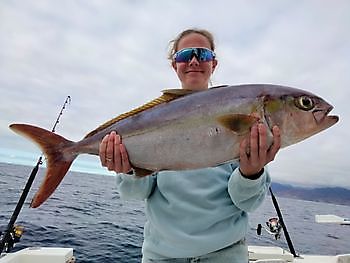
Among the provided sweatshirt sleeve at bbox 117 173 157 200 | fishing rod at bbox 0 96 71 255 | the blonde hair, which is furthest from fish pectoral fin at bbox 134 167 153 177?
fishing rod at bbox 0 96 71 255

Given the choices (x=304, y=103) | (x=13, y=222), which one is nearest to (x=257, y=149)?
(x=304, y=103)

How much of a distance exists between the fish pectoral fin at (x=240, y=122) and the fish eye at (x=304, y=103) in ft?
1.02

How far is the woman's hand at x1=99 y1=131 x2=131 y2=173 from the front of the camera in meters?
2.54

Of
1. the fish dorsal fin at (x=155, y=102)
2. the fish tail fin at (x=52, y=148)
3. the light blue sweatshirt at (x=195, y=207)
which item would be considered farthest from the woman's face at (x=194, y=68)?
the fish tail fin at (x=52, y=148)

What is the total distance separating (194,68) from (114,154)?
0.97 meters

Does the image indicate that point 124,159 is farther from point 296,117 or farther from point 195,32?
point 195,32

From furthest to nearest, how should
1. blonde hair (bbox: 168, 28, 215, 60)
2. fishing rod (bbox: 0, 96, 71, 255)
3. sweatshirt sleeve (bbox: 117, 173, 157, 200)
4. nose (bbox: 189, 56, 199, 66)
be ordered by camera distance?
1. fishing rod (bbox: 0, 96, 71, 255)
2. blonde hair (bbox: 168, 28, 215, 60)
3. nose (bbox: 189, 56, 199, 66)
4. sweatshirt sleeve (bbox: 117, 173, 157, 200)

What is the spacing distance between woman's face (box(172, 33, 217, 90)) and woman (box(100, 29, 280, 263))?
0.73m

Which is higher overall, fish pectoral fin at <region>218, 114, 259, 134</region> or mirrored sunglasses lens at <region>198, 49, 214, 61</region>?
mirrored sunglasses lens at <region>198, 49, 214, 61</region>

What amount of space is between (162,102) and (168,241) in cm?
97

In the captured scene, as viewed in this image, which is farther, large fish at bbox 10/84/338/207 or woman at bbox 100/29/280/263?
woman at bbox 100/29/280/263

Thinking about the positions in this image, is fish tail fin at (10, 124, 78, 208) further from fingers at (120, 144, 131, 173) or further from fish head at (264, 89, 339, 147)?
fish head at (264, 89, 339, 147)

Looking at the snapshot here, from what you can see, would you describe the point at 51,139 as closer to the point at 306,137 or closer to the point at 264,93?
the point at 264,93

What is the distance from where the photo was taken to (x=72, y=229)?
59.4 feet
